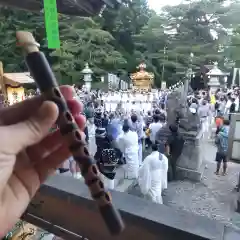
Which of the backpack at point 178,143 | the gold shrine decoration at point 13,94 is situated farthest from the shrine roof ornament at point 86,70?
the backpack at point 178,143

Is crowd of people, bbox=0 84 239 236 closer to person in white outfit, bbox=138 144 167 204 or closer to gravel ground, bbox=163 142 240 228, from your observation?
person in white outfit, bbox=138 144 167 204

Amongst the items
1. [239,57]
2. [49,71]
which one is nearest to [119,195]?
[49,71]

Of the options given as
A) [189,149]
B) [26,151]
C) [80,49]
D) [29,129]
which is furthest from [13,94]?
[80,49]

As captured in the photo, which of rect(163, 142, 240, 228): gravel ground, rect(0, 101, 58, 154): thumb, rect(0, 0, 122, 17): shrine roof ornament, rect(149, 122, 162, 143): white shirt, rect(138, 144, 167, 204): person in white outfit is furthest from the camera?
rect(149, 122, 162, 143): white shirt

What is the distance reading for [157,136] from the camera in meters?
4.69

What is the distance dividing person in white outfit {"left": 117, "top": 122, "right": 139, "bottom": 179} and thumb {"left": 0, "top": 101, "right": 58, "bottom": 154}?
353cm

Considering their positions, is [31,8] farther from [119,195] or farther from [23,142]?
[23,142]

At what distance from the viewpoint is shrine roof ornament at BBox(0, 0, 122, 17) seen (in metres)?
1.46

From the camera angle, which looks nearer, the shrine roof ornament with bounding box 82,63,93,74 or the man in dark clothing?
the man in dark clothing

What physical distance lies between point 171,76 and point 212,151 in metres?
9.71

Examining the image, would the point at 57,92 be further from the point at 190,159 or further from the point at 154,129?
the point at 154,129

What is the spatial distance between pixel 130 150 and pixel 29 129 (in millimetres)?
3601

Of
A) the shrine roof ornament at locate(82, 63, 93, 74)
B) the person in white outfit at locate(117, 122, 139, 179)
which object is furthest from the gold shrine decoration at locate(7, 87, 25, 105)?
the shrine roof ornament at locate(82, 63, 93, 74)

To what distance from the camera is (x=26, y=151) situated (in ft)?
2.46
